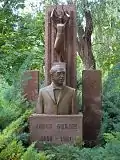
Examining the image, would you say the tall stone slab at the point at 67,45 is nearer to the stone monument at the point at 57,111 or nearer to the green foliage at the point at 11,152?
the stone monument at the point at 57,111

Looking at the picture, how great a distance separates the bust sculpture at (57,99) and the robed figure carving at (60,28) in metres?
0.50

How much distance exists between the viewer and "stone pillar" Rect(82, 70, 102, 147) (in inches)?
279

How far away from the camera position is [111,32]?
1395cm

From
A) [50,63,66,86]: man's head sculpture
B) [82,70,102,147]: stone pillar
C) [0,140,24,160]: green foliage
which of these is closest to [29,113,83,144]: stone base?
[50,63,66,86]: man's head sculpture

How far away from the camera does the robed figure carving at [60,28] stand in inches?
264

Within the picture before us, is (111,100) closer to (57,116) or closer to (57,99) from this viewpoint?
(57,99)

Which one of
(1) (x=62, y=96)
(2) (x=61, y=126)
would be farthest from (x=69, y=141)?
(1) (x=62, y=96)

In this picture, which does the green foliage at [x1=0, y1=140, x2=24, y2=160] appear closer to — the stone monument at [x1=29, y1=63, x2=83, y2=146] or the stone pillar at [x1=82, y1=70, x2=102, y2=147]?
the stone monument at [x1=29, y1=63, x2=83, y2=146]

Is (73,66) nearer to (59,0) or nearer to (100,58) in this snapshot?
(59,0)

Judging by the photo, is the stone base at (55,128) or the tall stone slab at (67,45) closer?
the stone base at (55,128)

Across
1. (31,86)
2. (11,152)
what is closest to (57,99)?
(31,86)

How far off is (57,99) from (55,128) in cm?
46

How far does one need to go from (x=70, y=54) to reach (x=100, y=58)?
7568 millimetres

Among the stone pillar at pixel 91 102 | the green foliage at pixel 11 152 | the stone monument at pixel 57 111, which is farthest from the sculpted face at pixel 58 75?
the green foliage at pixel 11 152
